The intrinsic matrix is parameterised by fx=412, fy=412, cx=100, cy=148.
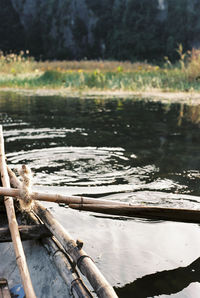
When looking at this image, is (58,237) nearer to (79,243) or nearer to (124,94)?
(79,243)

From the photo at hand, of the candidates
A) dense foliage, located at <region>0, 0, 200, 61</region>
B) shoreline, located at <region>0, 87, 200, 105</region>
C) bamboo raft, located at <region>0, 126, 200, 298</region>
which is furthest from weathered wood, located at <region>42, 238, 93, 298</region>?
dense foliage, located at <region>0, 0, 200, 61</region>

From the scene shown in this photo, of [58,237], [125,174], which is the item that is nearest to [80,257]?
[58,237]

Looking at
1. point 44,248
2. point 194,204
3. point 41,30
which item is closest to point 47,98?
point 194,204

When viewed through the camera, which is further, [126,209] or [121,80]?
[121,80]

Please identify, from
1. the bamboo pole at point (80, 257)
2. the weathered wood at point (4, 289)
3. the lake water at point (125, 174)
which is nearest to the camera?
the bamboo pole at point (80, 257)

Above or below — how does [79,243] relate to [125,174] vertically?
above

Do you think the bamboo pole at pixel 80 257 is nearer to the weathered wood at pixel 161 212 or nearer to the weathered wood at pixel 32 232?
the weathered wood at pixel 32 232

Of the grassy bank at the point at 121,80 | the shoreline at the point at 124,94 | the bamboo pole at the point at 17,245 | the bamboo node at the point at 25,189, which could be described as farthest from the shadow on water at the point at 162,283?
the grassy bank at the point at 121,80

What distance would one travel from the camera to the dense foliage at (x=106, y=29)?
23.5 metres

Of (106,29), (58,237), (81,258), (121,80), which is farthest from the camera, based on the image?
→ (106,29)

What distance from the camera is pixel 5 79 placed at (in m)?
15.9

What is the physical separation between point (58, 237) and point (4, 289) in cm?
39

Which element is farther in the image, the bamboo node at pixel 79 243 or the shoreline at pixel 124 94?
the shoreline at pixel 124 94

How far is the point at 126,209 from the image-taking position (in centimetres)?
235
